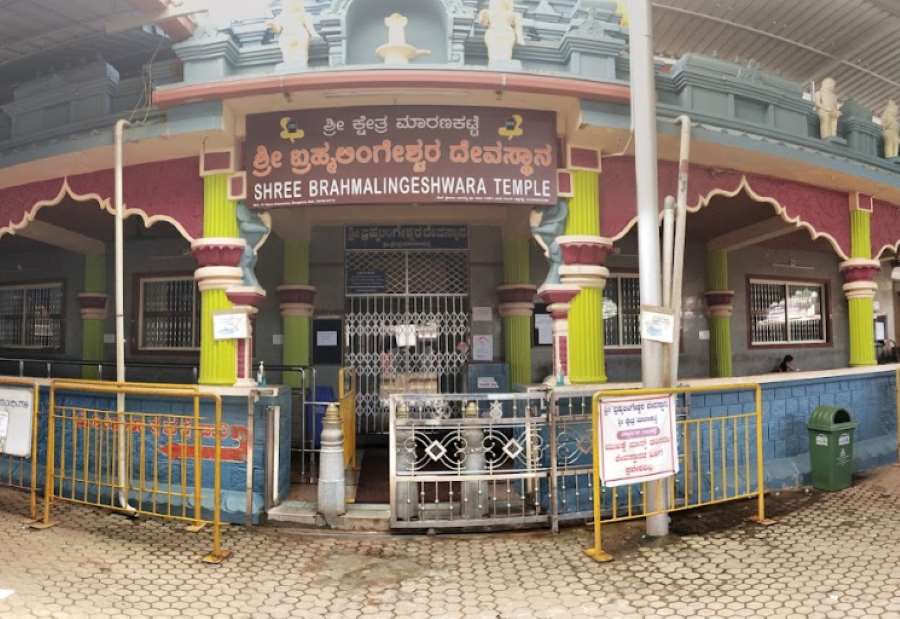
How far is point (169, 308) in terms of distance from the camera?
9.48 m

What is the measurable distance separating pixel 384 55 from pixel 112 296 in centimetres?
736

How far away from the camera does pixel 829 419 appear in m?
6.29

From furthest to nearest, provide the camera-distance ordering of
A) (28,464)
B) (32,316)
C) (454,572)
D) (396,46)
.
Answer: (32,316) < (28,464) < (396,46) < (454,572)

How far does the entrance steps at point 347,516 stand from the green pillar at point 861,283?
7.11 meters

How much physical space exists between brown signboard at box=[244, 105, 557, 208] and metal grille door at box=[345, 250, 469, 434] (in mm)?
3338

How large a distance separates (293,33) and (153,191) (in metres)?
2.34

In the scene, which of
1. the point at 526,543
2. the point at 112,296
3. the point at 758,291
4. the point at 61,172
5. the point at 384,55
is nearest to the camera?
the point at 526,543

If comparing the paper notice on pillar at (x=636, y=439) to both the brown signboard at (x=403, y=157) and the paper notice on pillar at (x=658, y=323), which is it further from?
the brown signboard at (x=403, y=157)

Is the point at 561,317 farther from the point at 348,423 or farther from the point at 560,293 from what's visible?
the point at 348,423

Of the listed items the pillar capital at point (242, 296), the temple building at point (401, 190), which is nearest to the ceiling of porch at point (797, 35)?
the temple building at point (401, 190)

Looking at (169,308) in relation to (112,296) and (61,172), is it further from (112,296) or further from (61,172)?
(61,172)

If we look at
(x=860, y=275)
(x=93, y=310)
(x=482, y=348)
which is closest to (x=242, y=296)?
(x=482, y=348)

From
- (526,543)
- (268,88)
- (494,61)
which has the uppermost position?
(494,61)

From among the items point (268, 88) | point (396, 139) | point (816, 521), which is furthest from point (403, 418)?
point (816, 521)
